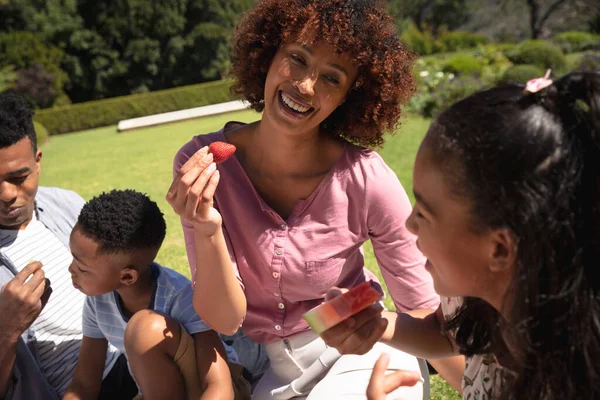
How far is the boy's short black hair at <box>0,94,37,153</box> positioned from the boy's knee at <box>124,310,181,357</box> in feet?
3.75

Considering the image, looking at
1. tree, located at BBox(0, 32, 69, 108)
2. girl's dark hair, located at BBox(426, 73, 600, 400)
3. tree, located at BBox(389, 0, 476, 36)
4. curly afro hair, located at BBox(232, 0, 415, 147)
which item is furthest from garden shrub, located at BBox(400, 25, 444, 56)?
girl's dark hair, located at BBox(426, 73, 600, 400)

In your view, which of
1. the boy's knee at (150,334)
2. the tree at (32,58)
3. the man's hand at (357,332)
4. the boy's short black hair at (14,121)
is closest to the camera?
the man's hand at (357,332)

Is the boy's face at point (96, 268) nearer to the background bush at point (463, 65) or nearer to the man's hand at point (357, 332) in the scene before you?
the man's hand at point (357, 332)

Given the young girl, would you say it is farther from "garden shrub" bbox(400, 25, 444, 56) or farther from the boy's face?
"garden shrub" bbox(400, 25, 444, 56)

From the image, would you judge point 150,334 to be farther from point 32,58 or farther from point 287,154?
point 32,58

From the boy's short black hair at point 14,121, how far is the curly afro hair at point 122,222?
0.62 metres

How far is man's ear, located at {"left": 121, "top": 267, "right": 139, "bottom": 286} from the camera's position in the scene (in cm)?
259

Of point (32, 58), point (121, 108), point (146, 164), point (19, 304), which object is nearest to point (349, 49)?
point (19, 304)

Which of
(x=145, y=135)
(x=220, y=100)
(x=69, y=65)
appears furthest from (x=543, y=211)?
(x=69, y=65)

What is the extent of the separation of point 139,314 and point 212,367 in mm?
338

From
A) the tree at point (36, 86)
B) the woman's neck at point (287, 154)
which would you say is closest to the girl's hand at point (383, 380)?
the woman's neck at point (287, 154)

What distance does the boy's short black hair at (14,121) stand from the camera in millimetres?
2939

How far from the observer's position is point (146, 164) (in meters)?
12.4

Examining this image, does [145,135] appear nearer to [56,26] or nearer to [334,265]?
[334,265]
